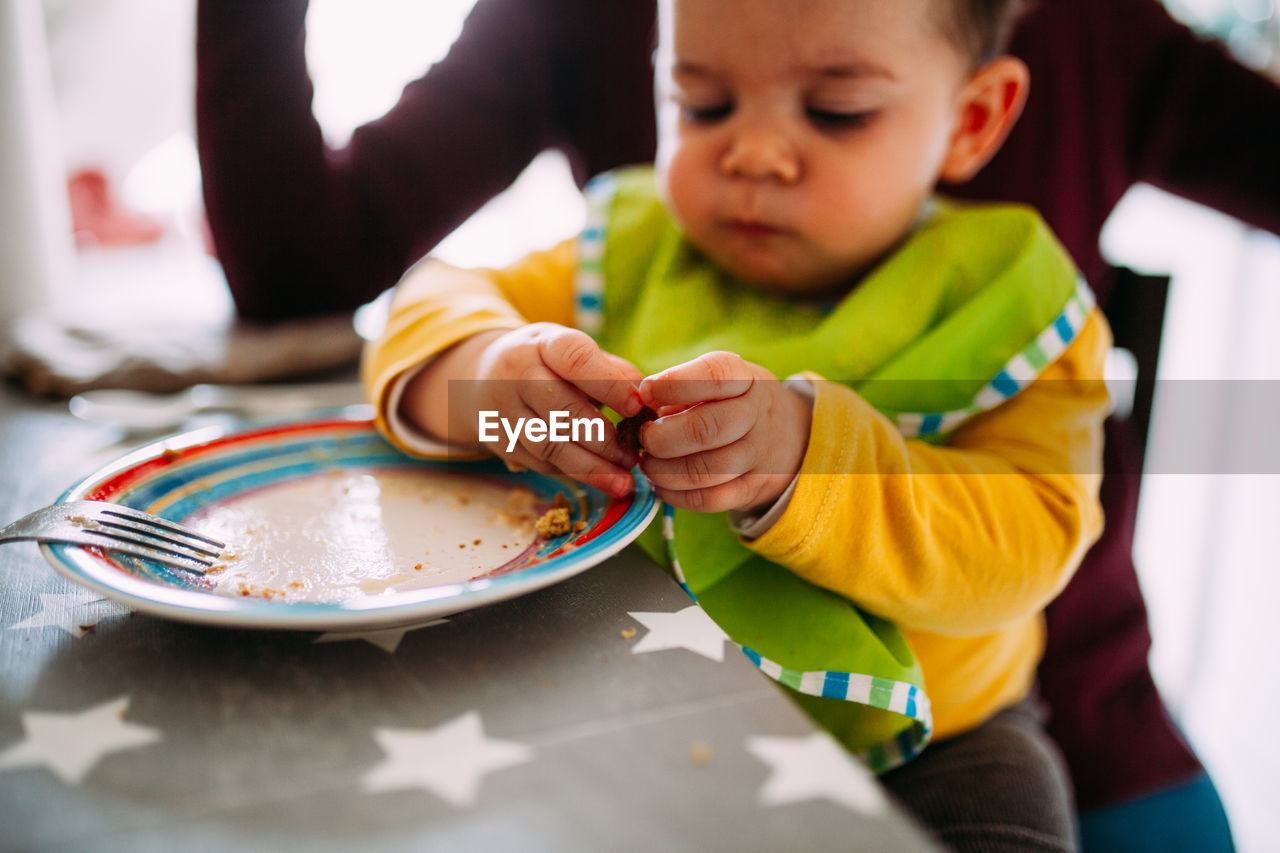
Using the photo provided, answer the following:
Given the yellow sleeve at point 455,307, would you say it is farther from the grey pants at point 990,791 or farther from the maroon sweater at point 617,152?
the grey pants at point 990,791

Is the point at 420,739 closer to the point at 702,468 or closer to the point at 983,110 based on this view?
the point at 702,468

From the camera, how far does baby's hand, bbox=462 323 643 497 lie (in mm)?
521

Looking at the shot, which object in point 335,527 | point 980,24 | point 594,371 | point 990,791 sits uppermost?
point 980,24

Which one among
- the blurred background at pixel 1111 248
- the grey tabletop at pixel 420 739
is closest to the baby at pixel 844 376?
the grey tabletop at pixel 420 739

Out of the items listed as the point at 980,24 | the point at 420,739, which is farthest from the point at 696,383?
the point at 980,24

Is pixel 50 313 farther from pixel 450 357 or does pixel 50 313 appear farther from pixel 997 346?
pixel 997 346

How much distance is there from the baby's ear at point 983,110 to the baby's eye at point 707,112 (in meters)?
0.23

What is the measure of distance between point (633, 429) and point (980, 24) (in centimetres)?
53

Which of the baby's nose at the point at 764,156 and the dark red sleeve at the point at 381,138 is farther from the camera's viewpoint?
the dark red sleeve at the point at 381,138

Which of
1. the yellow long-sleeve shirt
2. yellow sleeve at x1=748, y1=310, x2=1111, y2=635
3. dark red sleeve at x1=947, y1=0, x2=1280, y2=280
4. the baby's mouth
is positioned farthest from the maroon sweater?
the baby's mouth

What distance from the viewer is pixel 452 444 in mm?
671

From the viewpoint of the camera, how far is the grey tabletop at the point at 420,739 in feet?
0.95

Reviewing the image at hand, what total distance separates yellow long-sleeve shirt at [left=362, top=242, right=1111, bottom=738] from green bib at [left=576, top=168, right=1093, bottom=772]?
0.11 feet

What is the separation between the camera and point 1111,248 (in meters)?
1.27
